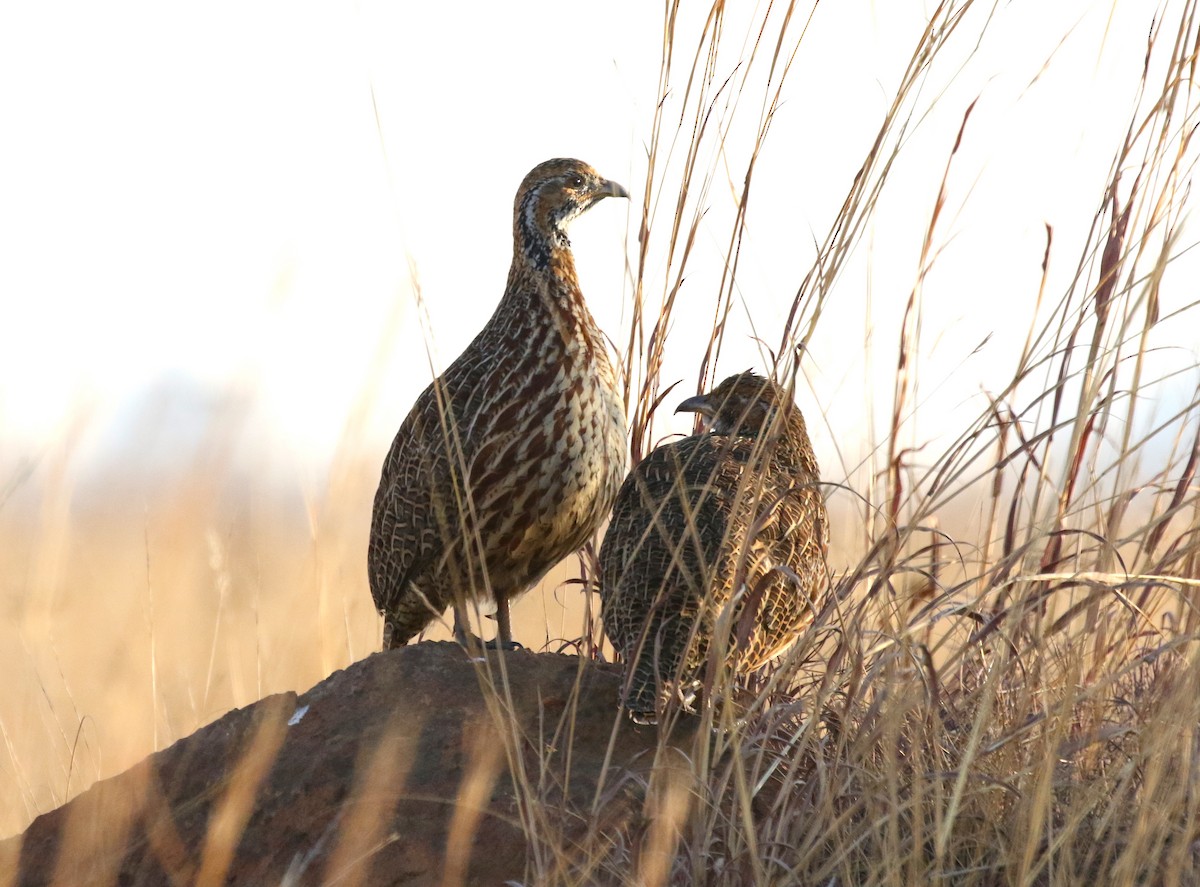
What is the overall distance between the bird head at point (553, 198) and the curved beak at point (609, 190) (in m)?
0.02

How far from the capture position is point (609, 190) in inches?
182

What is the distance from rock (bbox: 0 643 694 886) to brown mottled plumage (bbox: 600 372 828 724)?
16cm

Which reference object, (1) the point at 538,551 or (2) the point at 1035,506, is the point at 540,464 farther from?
(2) the point at 1035,506

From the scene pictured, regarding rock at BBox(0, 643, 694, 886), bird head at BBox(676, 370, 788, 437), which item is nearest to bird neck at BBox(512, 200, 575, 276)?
bird head at BBox(676, 370, 788, 437)

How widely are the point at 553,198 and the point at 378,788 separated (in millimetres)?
2216

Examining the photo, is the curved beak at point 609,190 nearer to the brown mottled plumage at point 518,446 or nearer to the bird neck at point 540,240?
the brown mottled plumage at point 518,446

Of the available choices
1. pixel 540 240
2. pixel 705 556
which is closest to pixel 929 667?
pixel 705 556

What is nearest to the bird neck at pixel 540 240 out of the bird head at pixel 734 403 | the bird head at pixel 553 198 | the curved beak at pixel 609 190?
the bird head at pixel 553 198

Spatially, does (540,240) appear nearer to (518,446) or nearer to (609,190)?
(609,190)

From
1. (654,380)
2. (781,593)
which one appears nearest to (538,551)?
(654,380)

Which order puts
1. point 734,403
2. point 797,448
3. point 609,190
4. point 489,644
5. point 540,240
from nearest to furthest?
point 489,644
point 734,403
point 797,448
point 540,240
point 609,190

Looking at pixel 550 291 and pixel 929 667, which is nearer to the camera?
pixel 929 667

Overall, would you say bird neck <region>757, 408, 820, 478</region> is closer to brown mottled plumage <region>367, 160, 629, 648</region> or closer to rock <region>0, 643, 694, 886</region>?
brown mottled plumage <region>367, 160, 629, 648</region>

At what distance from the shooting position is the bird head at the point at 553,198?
4.49 metres
